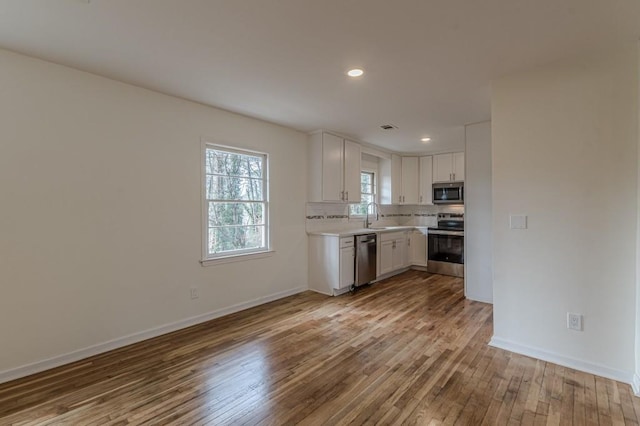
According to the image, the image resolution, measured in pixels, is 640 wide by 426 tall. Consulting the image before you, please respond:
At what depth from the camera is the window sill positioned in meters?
3.65

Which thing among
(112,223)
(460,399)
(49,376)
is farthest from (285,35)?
(49,376)

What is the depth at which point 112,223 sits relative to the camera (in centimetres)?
292

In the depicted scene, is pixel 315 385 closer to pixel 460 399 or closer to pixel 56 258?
pixel 460 399

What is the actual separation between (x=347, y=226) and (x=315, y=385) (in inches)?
141

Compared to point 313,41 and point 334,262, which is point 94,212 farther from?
point 334,262

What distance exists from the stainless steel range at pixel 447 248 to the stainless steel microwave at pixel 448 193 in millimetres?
396

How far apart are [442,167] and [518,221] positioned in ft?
12.5

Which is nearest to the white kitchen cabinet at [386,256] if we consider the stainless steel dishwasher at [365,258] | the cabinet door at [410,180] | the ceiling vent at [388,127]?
the stainless steel dishwasher at [365,258]

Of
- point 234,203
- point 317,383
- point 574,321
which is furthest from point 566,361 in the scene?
point 234,203

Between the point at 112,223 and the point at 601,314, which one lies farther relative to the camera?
the point at 112,223

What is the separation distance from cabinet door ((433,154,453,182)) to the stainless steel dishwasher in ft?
7.15

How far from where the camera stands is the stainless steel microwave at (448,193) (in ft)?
19.9

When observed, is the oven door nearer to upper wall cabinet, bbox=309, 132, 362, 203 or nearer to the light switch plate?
upper wall cabinet, bbox=309, 132, 362, 203

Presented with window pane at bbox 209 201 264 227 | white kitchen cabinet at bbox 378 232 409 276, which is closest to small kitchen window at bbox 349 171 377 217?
white kitchen cabinet at bbox 378 232 409 276
